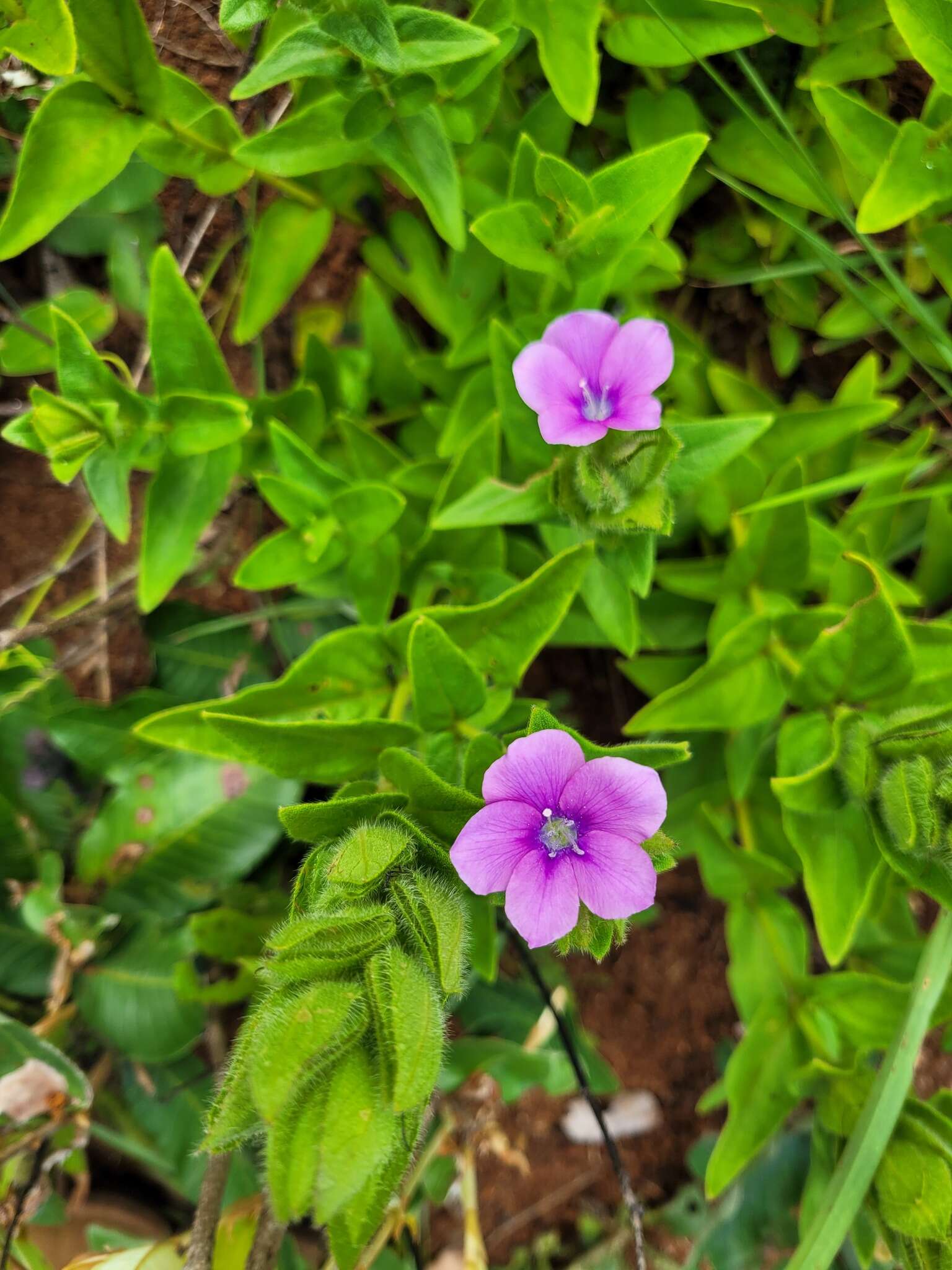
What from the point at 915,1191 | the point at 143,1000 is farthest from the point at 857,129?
the point at 143,1000

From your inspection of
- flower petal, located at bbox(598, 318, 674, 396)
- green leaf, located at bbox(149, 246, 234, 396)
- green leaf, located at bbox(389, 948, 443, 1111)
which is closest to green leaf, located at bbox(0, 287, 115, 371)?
green leaf, located at bbox(149, 246, 234, 396)

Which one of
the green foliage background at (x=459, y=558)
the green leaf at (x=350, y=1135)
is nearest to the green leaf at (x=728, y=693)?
the green foliage background at (x=459, y=558)

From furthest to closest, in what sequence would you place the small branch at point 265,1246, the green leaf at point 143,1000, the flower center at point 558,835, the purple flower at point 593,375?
the green leaf at point 143,1000
the small branch at point 265,1246
the purple flower at point 593,375
the flower center at point 558,835

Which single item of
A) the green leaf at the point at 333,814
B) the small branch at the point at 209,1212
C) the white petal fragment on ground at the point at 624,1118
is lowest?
the white petal fragment on ground at the point at 624,1118

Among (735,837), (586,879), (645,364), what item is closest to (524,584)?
(645,364)

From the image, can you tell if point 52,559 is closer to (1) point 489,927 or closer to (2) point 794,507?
(1) point 489,927

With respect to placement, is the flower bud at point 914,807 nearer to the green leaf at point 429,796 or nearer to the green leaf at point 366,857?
the green leaf at point 429,796

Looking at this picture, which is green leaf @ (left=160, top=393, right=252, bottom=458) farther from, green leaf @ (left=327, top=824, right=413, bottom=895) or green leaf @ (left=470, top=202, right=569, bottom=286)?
green leaf @ (left=327, top=824, right=413, bottom=895)

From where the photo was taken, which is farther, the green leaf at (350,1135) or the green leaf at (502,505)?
the green leaf at (502,505)
